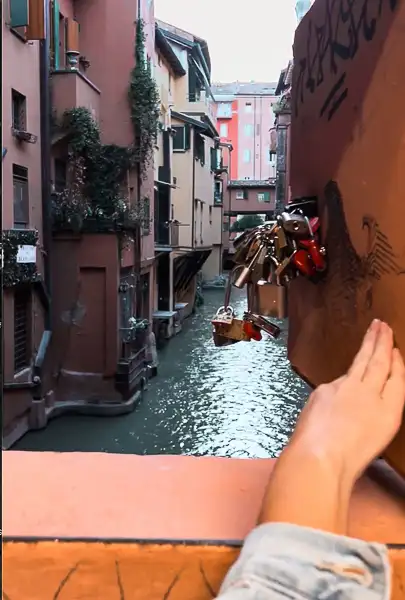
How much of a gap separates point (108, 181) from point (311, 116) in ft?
17.0

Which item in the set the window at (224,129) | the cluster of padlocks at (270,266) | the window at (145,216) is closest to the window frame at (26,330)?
the window at (145,216)

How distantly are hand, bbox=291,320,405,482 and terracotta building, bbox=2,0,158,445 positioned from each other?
13.6 feet

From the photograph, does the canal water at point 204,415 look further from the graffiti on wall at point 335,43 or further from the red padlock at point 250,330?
the graffiti on wall at point 335,43

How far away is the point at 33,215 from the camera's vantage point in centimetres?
500

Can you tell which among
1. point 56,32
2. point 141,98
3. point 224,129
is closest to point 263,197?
point 224,129

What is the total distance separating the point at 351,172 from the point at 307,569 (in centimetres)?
39

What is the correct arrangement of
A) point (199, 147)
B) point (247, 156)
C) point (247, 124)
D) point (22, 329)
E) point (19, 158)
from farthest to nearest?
point (247, 156)
point (247, 124)
point (199, 147)
point (22, 329)
point (19, 158)

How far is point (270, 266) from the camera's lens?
703 mm

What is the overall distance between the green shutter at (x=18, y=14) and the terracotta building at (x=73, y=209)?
0.03ft

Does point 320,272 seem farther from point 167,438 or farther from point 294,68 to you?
point 167,438

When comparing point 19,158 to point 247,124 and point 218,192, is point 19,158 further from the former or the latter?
point 247,124

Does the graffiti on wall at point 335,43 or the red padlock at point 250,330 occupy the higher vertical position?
the graffiti on wall at point 335,43

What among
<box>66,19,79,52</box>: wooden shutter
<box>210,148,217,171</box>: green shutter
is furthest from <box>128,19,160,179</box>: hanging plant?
<box>210,148,217,171</box>: green shutter

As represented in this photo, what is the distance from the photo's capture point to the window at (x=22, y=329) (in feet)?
15.9
